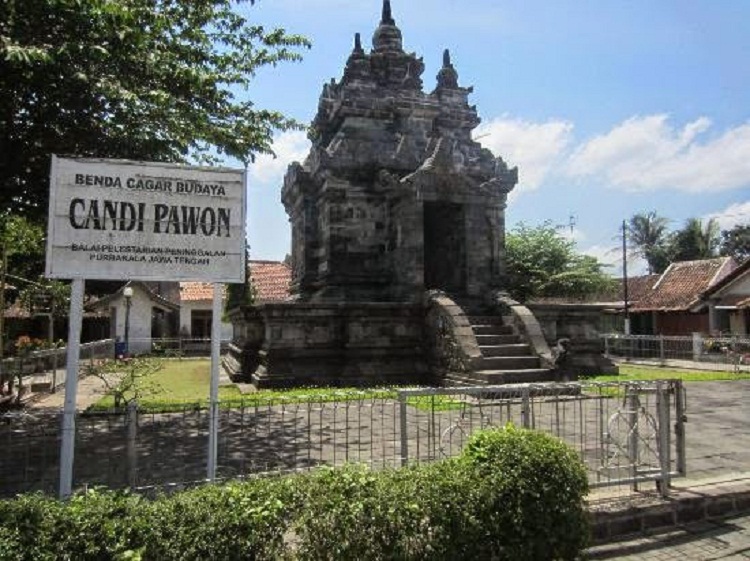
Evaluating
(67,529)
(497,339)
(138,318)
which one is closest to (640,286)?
(497,339)

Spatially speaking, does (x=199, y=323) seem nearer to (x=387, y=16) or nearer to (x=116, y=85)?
(x=387, y=16)

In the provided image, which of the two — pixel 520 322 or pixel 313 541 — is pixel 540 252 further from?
pixel 313 541

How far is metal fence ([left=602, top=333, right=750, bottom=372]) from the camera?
25.4 meters

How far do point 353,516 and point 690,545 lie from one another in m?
3.64

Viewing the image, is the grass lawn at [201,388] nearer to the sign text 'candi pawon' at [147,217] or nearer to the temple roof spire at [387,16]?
the sign text 'candi pawon' at [147,217]

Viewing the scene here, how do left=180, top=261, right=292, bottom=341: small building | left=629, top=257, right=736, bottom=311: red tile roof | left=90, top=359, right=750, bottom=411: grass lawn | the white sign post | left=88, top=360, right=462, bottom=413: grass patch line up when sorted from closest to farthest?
the white sign post, left=88, top=360, right=462, bottom=413: grass patch, left=90, top=359, right=750, bottom=411: grass lawn, left=629, top=257, right=736, bottom=311: red tile roof, left=180, top=261, right=292, bottom=341: small building

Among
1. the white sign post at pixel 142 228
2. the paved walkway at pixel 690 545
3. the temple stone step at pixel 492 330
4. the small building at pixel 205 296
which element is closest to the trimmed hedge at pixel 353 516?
the paved walkway at pixel 690 545

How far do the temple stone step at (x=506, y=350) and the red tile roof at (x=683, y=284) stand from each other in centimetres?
2210

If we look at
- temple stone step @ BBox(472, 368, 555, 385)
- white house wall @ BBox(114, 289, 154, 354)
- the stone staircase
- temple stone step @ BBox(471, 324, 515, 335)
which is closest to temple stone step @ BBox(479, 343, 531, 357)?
the stone staircase

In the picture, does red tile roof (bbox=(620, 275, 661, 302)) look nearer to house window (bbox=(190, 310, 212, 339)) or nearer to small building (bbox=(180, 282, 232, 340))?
small building (bbox=(180, 282, 232, 340))

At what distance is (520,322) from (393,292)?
3.95 meters

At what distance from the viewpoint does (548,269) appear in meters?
34.9

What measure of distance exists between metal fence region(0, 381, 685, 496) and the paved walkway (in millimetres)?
550

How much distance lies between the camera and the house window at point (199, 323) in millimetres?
39562
